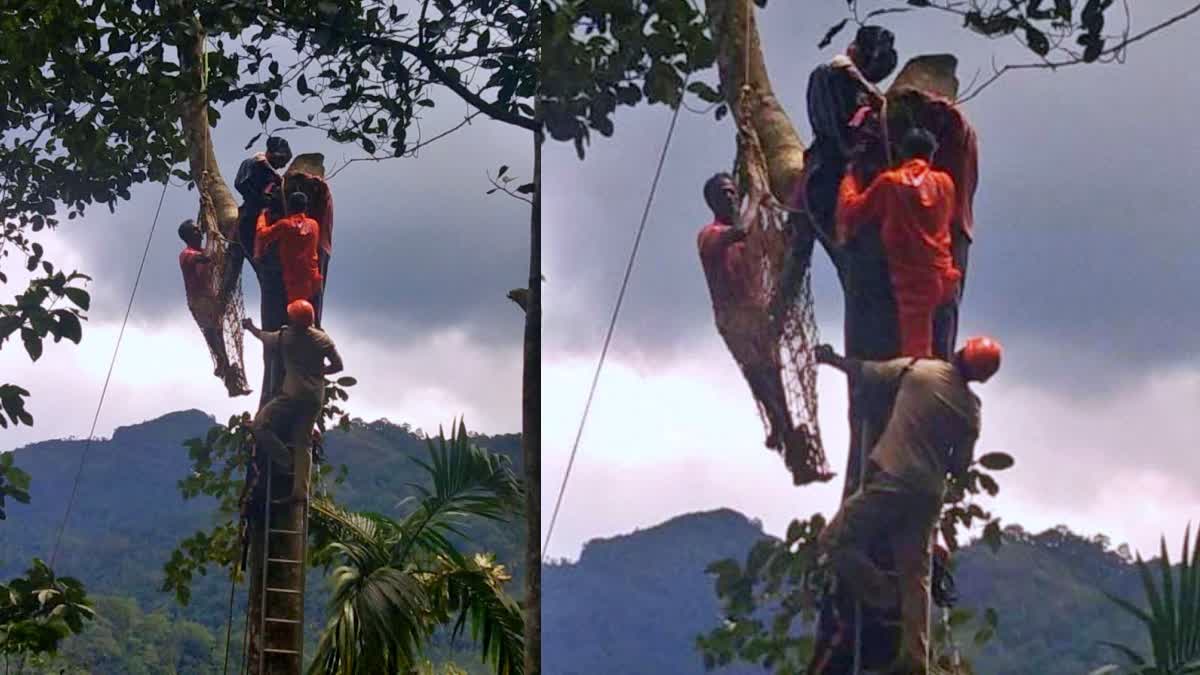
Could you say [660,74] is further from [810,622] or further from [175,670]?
[175,670]

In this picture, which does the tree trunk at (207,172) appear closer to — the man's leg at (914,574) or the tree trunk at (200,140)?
the tree trunk at (200,140)

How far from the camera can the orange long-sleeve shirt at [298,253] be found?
4.18 m

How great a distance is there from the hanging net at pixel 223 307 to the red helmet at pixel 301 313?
0.20 m

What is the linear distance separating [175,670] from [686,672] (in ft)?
6.51

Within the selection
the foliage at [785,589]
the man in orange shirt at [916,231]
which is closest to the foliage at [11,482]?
the foliage at [785,589]

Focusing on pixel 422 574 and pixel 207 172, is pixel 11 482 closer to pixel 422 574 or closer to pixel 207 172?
pixel 207 172

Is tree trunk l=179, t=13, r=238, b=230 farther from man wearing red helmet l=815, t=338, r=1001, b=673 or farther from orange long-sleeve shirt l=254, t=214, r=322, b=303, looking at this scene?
man wearing red helmet l=815, t=338, r=1001, b=673

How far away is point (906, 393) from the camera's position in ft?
8.20

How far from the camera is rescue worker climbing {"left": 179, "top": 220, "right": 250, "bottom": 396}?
4.31m

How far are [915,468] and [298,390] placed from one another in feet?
6.78

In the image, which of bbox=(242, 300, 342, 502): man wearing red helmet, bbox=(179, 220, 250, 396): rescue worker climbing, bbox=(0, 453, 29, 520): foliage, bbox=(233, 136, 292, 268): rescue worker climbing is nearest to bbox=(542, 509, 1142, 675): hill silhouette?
bbox=(242, 300, 342, 502): man wearing red helmet

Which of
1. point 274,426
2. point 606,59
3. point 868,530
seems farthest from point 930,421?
point 274,426

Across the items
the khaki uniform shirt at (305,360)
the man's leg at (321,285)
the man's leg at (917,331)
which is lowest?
the man's leg at (917,331)

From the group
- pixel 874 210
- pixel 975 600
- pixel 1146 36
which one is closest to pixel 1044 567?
pixel 975 600
